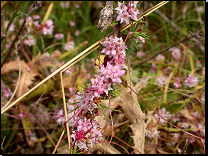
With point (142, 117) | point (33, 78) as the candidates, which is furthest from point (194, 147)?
point (33, 78)

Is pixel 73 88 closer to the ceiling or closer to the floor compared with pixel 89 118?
closer to the ceiling

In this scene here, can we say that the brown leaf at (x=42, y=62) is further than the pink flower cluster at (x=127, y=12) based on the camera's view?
Yes

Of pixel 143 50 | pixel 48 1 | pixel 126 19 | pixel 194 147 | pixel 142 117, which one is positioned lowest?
pixel 194 147

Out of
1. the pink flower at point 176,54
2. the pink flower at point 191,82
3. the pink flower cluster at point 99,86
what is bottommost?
the pink flower cluster at point 99,86

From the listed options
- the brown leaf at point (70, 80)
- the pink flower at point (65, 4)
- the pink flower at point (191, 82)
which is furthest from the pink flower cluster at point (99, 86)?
the pink flower at point (65, 4)

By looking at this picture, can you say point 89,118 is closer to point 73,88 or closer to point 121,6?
point 121,6

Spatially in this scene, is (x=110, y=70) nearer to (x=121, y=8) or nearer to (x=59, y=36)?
(x=121, y=8)

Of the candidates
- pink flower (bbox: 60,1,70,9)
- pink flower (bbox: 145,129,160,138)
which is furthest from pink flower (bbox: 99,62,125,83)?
pink flower (bbox: 60,1,70,9)

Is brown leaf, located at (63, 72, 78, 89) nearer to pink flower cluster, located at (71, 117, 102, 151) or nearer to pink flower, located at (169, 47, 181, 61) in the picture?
pink flower cluster, located at (71, 117, 102, 151)

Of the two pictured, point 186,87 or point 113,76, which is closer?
point 113,76

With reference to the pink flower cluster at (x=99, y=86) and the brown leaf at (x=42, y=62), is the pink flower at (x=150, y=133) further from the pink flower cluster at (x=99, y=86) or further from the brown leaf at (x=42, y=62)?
the brown leaf at (x=42, y=62)

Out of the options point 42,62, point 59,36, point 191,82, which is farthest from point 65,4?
point 191,82
